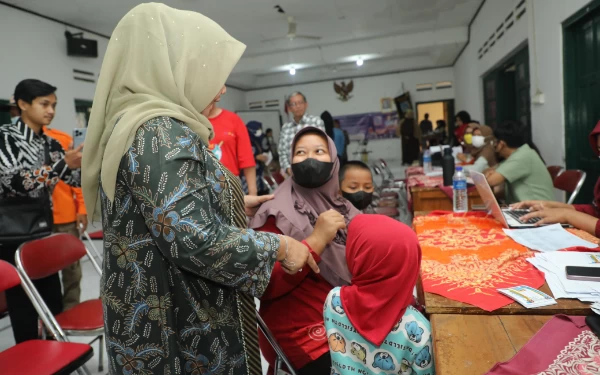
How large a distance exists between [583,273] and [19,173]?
2339mm

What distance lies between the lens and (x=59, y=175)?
82.2 inches

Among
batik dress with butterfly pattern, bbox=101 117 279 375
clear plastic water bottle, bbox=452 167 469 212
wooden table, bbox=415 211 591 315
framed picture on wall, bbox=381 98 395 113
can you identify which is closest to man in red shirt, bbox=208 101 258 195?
clear plastic water bottle, bbox=452 167 469 212

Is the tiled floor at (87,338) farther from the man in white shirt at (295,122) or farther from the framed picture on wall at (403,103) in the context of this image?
the framed picture on wall at (403,103)

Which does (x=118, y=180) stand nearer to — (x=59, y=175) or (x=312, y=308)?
(x=312, y=308)

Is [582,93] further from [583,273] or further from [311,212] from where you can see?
[311,212]

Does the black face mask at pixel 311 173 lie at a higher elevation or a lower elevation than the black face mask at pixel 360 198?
higher

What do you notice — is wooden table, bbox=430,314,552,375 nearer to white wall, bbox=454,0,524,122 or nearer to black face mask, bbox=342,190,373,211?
black face mask, bbox=342,190,373,211

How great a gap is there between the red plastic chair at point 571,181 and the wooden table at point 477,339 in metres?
2.22

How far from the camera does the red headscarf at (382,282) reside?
3.27 ft

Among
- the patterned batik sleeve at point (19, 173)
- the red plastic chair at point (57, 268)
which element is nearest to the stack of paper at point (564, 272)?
the red plastic chair at point (57, 268)

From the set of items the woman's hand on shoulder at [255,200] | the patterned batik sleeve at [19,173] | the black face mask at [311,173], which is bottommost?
the woman's hand on shoulder at [255,200]

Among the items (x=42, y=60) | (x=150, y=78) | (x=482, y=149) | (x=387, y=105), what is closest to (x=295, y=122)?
(x=482, y=149)

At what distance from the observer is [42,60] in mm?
5371

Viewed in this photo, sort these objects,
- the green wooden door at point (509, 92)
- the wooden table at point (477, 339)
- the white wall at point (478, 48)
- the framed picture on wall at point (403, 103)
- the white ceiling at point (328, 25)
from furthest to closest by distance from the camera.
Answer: the framed picture on wall at point (403, 103), the white ceiling at point (328, 25), the white wall at point (478, 48), the green wooden door at point (509, 92), the wooden table at point (477, 339)
